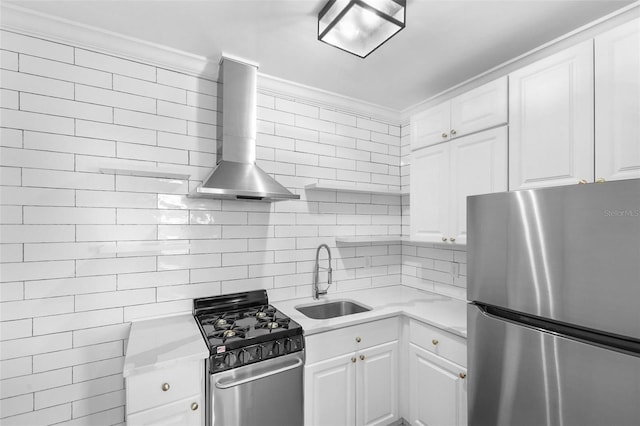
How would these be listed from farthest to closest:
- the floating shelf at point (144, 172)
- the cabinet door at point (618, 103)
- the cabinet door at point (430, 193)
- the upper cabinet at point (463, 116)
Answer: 1. the cabinet door at point (430, 193)
2. the upper cabinet at point (463, 116)
3. the floating shelf at point (144, 172)
4. the cabinet door at point (618, 103)

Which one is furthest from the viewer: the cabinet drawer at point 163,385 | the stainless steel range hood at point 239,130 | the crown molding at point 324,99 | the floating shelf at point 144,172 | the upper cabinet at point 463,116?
the crown molding at point 324,99

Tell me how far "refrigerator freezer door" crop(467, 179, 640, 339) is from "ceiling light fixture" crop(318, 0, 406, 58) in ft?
3.24

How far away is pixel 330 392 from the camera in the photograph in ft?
6.15

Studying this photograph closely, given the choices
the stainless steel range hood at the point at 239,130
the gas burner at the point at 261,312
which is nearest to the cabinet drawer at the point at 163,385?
the gas burner at the point at 261,312

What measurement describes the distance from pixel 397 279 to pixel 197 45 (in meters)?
2.59

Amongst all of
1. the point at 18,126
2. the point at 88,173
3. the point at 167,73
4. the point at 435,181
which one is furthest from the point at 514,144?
the point at 18,126

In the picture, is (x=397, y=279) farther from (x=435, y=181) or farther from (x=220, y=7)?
(x=220, y=7)

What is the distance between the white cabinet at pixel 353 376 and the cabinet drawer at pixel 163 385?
25.5 inches

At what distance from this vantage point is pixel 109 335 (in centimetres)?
175

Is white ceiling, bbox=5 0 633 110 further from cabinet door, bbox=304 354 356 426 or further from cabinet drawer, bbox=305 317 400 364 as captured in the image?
cabinet door, bbox=304 354 356 426

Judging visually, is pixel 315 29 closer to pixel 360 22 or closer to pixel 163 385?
pixel 360 22

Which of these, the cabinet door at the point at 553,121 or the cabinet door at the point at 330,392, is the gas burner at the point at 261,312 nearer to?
the cabinet door at the point at 330,392

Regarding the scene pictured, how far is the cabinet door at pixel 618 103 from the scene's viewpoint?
121 cm

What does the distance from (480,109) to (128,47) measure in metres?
2.25
